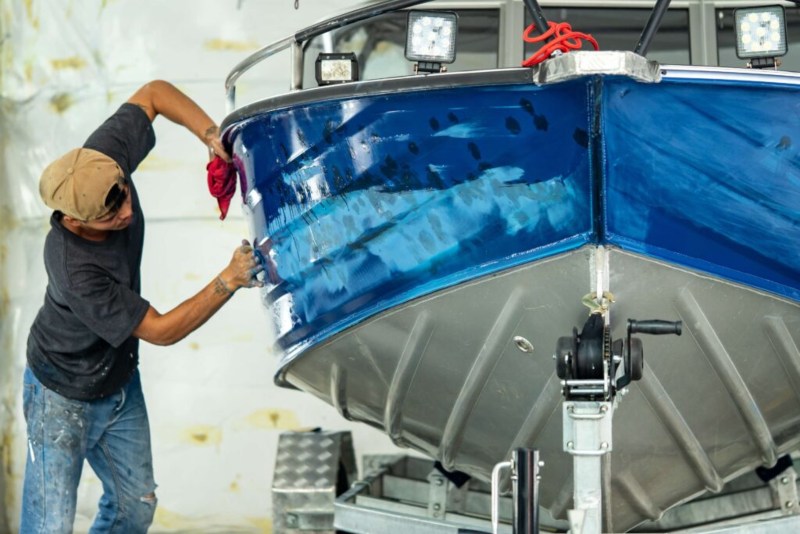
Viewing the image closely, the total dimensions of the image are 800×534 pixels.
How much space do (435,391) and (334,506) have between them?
2.27ft

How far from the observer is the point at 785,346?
305cm

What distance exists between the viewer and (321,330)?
332 cm

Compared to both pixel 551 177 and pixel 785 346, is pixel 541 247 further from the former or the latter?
pixel 785 346

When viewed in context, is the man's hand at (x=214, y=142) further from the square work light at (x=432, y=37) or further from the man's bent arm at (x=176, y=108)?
the square work light at (x=432, y=37)

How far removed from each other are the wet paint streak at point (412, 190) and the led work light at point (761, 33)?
0.41m

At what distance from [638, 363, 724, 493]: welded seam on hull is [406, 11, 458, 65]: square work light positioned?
92 centimetres

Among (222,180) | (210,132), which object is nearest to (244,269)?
(222,180)

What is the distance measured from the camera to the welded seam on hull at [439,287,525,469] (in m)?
3.00

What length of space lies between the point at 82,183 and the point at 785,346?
186 cm

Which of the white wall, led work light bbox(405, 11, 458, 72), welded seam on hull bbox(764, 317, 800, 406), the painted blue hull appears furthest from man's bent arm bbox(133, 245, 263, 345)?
the white wall

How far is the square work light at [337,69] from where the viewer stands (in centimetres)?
304

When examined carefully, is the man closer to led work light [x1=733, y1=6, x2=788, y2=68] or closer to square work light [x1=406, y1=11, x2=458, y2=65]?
square work light [x1=406, y1=11, x2=458, y2=65]

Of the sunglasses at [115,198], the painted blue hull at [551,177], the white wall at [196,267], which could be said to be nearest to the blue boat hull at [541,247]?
the painted blue hull at [551,177]

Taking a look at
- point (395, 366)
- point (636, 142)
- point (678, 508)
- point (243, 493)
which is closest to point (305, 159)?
point (395, 366)
